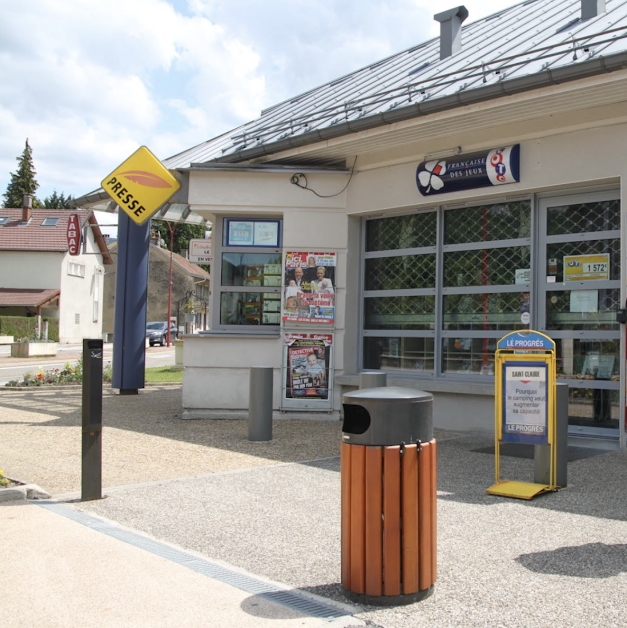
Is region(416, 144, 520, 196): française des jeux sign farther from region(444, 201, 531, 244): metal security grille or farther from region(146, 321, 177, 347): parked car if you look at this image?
region(146, 321, 177, 347): parked car

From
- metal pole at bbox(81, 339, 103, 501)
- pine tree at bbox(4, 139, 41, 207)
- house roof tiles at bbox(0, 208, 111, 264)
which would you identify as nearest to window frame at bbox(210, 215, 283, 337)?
metal pole at bbox(81, 339, 103, 501)

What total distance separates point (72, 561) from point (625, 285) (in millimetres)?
6426

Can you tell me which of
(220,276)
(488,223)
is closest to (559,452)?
(488,223)

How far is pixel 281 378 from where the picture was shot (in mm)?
10883

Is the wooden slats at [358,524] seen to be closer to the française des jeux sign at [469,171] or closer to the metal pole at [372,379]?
the metal pole at [372,379]

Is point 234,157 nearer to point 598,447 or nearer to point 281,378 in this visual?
point 281,378

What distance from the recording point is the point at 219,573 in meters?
3.96

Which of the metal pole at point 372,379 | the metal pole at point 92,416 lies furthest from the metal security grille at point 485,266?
the metal pole at point 92,416

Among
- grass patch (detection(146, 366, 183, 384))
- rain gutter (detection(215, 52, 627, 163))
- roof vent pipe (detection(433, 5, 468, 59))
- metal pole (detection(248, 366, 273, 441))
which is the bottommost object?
grass patch (detection(146, 366, 183, 384))

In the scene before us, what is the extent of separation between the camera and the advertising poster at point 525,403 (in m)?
6.09

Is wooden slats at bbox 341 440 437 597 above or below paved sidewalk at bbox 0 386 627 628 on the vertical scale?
above

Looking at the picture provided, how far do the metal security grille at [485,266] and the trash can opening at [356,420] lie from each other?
6.29 meters

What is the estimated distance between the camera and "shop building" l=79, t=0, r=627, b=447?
852 centimetres

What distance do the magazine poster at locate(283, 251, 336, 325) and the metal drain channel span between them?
6.02m
